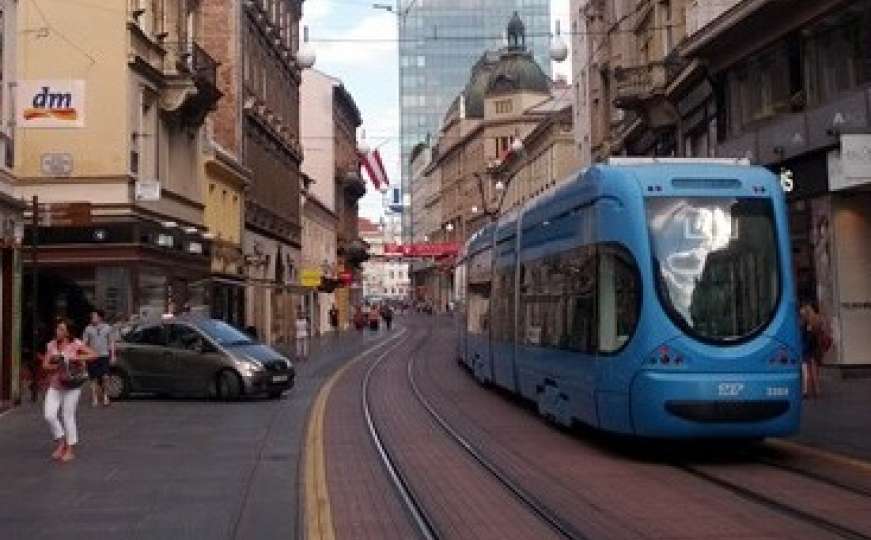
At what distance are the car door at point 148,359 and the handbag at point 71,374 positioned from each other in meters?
9.74

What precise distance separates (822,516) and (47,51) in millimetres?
26064

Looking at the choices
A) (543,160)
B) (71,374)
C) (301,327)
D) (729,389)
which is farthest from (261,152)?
(729,389)

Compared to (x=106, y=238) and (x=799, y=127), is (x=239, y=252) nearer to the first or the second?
(x=106, y=238)

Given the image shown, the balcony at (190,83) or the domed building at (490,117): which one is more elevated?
the domed building at (490,117)

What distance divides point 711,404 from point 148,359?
50.1 feet

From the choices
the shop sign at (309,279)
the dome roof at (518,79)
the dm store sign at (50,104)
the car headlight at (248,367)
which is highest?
the dome roof at (518,79)

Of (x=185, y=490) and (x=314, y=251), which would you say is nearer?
(x=185, y=490)

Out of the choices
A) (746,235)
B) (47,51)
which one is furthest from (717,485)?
(47,51)

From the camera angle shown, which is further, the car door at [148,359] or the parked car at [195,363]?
the car door at [148,359]

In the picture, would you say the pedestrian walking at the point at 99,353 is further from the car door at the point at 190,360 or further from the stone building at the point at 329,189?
the stone building at the point at 329,189

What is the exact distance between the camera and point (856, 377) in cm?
2492

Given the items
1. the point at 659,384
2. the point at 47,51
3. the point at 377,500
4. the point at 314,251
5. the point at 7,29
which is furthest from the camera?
the point at 314,251

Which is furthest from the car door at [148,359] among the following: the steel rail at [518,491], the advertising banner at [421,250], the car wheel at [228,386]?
the advertising banner at [421,250]

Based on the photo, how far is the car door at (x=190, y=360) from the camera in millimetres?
24891
